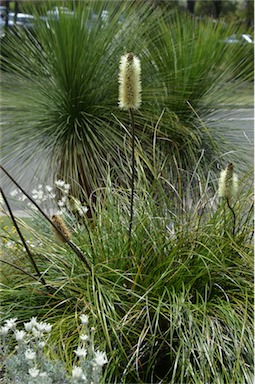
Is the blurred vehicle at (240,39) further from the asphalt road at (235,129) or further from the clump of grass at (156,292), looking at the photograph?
the clump of grass at (156,292)

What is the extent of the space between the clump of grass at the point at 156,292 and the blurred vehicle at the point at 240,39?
8.85 ft

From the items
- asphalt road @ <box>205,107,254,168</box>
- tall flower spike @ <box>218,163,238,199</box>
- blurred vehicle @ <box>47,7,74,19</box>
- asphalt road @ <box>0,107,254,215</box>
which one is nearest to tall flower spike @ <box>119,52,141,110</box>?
tall flower spike @ <box>218,163,238,199</box>

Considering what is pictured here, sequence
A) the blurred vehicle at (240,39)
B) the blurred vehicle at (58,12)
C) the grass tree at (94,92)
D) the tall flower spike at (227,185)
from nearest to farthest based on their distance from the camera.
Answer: the tall flower spike at (227,185) → the grass tree at (94,92) → the blurred vehicle at (58,12) → the blurred vehicle at (240,39)

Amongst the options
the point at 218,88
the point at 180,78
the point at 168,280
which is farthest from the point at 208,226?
the point at 218,88

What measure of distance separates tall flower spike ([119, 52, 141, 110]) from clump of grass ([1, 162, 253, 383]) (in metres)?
0.62

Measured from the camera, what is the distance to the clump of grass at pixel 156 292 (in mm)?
2799

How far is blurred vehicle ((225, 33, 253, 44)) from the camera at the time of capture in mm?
5931

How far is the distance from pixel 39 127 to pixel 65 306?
226 cm

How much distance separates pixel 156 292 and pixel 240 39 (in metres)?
3.81

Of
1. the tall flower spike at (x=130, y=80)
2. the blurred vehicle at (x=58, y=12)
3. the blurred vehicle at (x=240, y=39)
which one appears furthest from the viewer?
the blurred vehicle at (x=240, y=39)

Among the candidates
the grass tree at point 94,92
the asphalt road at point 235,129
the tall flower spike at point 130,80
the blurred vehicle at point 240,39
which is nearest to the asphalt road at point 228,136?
the asphalt road at point 235,129

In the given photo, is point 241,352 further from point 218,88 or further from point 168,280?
point 218,88

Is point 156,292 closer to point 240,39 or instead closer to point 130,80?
point 130,80

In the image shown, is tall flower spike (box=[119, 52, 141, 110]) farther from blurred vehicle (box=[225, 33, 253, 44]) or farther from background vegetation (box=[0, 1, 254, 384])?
blurred vehicle (box=[225, 33, 253, 44])
